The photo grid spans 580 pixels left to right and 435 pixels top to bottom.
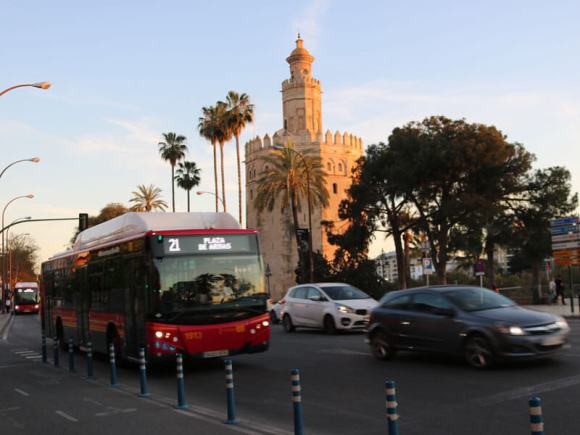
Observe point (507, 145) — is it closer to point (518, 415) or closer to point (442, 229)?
point (442, 229)

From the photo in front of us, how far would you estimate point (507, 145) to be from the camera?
40.9 metres

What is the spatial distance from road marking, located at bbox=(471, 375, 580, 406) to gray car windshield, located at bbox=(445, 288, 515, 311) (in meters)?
2.34

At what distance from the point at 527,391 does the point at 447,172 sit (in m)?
33.1

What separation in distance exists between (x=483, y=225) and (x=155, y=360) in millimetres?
30951

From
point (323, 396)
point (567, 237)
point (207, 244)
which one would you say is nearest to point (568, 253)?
point (567, 237)

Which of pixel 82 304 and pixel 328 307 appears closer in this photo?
pixel 82 304

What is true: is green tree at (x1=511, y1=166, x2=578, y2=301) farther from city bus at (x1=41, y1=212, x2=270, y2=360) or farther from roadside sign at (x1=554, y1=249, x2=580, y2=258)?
city bus at (x1=41, y1=212, x2=270, y2=360)

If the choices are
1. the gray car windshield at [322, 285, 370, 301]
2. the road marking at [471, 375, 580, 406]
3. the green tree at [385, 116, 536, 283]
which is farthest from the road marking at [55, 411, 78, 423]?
the green tree at [385, 116, 536, 283]

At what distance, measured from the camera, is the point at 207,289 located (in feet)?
43.0

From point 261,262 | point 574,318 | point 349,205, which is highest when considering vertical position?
point 349,205

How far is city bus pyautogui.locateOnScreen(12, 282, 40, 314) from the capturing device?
6384cm

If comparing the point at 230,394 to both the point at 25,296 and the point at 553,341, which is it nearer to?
the point at 553,341

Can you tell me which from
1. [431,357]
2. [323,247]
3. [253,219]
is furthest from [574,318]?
[253,219]

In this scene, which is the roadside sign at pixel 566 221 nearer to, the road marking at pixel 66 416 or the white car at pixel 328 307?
the white car at pixel 328 307
